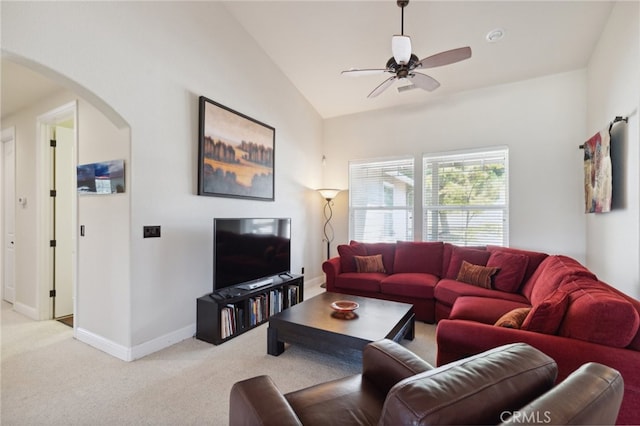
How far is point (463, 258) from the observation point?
144 inches

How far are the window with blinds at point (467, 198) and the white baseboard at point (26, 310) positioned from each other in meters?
5.19

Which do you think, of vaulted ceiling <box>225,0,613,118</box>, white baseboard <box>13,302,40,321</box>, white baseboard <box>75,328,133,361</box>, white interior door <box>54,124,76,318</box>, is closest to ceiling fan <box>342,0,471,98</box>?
vaulted ceiling <box>225,0,613,118</box>

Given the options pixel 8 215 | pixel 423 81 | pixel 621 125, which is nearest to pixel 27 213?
pixel 8 215

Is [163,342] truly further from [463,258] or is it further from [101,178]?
[463,258]

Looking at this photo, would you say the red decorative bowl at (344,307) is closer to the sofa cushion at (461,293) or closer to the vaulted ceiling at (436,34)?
the sofa cushion at (461,293)

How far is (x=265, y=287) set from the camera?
3.33 m

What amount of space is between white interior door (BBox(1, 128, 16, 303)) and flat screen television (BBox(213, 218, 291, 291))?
3004mm

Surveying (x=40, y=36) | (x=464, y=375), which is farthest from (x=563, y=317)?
(x=40, y=36)

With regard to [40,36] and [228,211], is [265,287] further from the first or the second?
[40,36]

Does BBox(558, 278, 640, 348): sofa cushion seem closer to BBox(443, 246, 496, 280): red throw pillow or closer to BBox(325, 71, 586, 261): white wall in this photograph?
BBox(443, 246, 496, 280): red throw pillow

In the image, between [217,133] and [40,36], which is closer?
[40,36]

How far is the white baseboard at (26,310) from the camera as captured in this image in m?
3.37

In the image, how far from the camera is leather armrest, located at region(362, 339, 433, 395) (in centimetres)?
127

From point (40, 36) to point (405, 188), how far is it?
4.43 m
